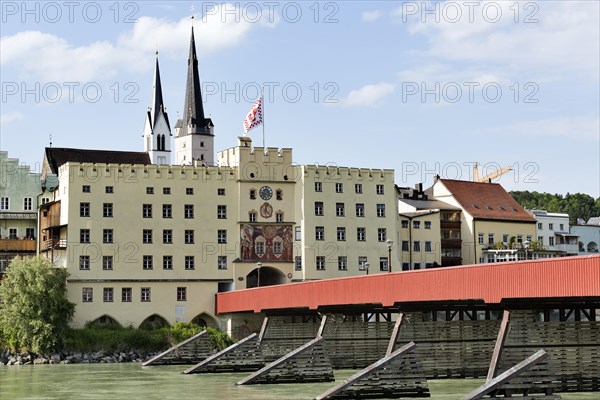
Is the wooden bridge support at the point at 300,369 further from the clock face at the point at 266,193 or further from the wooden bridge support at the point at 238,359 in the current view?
the clock face at the point at 266,193

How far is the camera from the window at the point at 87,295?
81.6m

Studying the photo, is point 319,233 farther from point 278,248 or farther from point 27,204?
point 27,204

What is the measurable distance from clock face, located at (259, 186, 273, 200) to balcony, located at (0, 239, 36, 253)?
18.2 m

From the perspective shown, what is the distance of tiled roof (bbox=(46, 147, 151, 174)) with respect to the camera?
113250 mm

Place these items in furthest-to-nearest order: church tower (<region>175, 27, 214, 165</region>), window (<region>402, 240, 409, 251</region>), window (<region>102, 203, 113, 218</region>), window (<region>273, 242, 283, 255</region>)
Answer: church tower (<region>175, 27, 214, 165</region>) < window (<region>402, 240, 409, 251</region>) < window (<region>273, 242, 283, 255</region>) < window (<region>102, 203, 113, 218</region>)

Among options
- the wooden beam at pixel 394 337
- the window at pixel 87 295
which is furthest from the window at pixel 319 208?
the wooden beam at pixel 394 337

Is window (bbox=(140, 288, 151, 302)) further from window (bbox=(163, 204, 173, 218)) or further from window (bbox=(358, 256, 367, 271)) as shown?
window (bbox=(358, 256, 367, 271))

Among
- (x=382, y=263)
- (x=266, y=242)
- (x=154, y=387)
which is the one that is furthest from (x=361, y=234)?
(x=154, y=387)

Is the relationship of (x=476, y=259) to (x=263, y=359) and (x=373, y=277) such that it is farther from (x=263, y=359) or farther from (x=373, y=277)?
(x=373, y=277)

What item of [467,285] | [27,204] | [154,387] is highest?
[27,204]

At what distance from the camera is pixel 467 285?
40656 mm

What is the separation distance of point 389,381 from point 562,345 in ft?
20.3

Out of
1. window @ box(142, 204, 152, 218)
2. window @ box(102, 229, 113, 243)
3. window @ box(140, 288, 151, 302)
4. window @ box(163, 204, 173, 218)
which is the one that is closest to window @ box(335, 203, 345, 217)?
window @ box(163, 204, 173, 218)

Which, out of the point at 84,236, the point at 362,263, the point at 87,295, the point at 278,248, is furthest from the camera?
the point at 362,263
